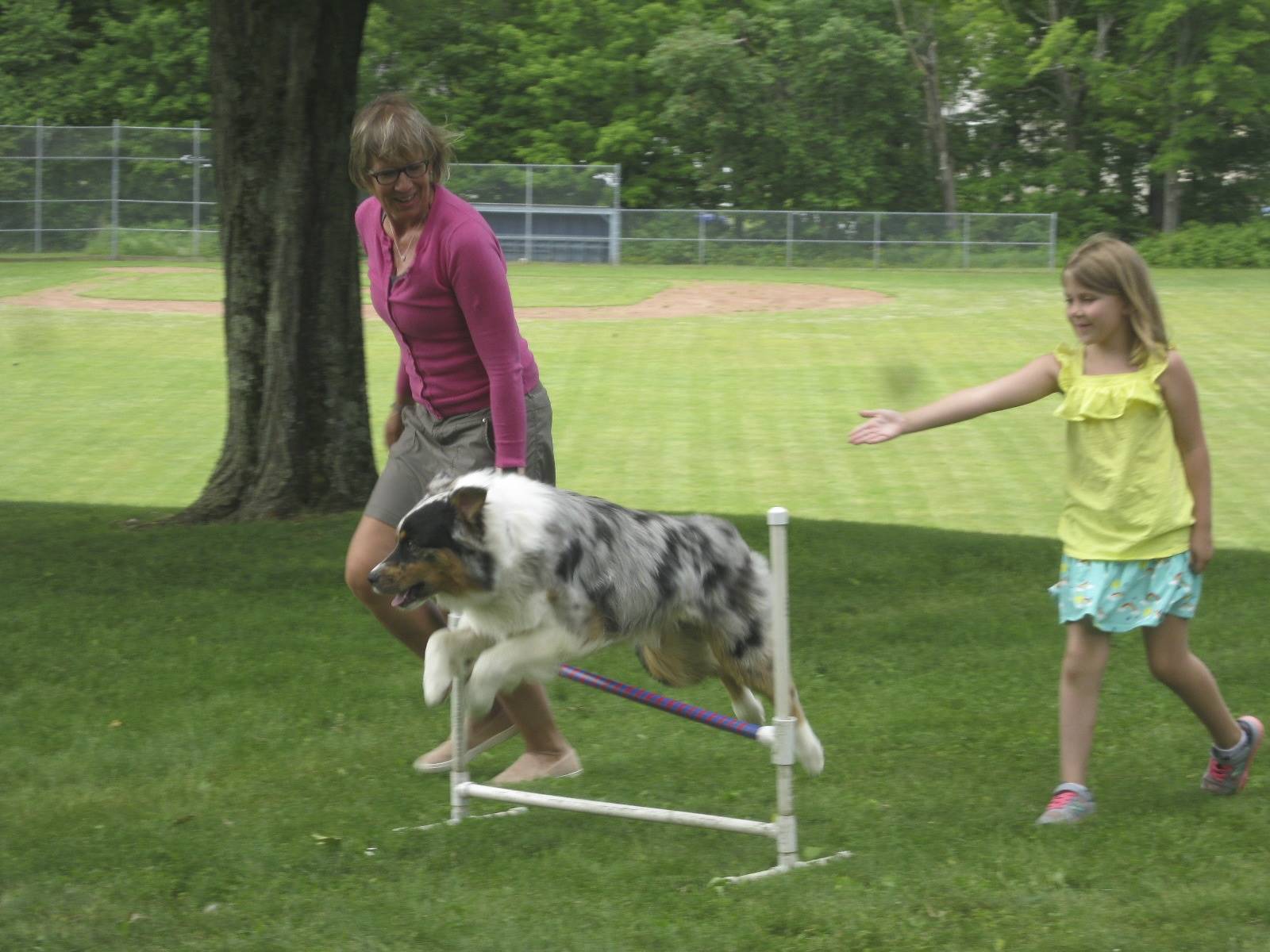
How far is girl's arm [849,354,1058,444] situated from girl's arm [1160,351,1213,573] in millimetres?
367

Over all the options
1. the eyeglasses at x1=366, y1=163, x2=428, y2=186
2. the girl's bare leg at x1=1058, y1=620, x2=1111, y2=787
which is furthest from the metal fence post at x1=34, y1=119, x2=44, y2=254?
the girl's bare leg at x1=1058, y1=620, x2=1111, y2=787

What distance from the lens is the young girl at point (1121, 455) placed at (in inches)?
198

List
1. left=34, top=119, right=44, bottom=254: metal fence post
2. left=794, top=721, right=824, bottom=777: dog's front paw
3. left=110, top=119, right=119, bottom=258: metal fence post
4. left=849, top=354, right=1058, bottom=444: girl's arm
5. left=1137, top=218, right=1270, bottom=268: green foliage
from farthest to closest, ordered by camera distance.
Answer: left=1137, top=218, right=1270, bottom=268: green foliage, left=110, top=119, right=119, bottom=258: metal fence post, left=34, top=119, right=44, bottom=254: metal fence post, left=794, top=721, right=824, bottom=777: dog's front paw, left=849, top=354, right=1058, bottom=444: girl's arm

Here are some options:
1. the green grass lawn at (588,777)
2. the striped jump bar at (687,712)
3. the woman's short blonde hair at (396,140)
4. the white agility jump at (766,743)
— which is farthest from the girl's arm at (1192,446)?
the woman's short blonde hair at (396,140)

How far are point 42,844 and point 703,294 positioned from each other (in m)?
35.1

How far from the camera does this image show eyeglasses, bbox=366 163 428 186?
4.94 meters

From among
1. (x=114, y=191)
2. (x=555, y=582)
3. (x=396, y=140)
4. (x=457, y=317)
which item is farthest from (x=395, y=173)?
(x=114, y=191)

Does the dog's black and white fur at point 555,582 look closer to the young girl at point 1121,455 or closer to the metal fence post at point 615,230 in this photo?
the young girl at point 1121,455

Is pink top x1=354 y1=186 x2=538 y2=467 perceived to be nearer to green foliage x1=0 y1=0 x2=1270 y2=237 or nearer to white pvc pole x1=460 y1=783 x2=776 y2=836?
white pvc pole x1=460 y1=783 x2=776 y2=836

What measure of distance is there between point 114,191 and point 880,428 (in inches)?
1656

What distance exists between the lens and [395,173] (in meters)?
4.94

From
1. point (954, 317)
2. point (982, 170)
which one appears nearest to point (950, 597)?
point (954, 317)

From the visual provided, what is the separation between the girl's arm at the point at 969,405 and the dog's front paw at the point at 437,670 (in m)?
1.46

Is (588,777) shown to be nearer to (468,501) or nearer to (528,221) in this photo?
(468,501)
